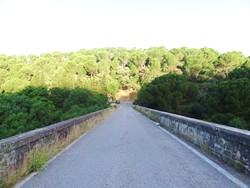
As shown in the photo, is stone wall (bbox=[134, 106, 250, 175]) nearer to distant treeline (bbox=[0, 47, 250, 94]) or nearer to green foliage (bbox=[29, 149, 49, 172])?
green foliage (bbox=[29, 149, 49, 172])

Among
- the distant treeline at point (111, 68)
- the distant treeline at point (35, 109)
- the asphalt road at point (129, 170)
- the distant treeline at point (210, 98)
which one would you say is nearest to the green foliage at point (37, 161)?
the asphalt road at point (129, 170)

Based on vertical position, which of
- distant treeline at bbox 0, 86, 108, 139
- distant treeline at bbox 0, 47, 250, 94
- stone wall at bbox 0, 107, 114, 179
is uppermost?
distant treeline at bbox 0, 47, 250, 94

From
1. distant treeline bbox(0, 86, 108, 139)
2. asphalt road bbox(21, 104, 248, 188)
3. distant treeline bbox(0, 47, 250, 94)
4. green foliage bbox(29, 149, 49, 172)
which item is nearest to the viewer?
asphalt road bbox(21, 104, 248, 188)

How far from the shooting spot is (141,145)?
10.0 metres

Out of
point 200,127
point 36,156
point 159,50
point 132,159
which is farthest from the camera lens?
point 159,50

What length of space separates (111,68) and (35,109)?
90.4 metres

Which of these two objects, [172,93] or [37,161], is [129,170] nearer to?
[37,161]

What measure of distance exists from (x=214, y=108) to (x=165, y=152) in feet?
65.7

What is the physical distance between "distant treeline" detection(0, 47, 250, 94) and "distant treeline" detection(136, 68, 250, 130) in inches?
506

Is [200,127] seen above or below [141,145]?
above

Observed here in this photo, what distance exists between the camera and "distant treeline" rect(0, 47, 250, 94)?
6550 cm

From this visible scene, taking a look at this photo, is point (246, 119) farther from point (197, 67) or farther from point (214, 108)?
point (197, 67)

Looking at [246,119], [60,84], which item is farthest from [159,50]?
[246,119]

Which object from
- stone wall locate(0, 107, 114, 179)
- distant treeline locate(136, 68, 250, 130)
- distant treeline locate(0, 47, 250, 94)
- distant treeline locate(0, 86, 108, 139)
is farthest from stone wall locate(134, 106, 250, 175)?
distant treeline locate(0, 47, 250, 94)
